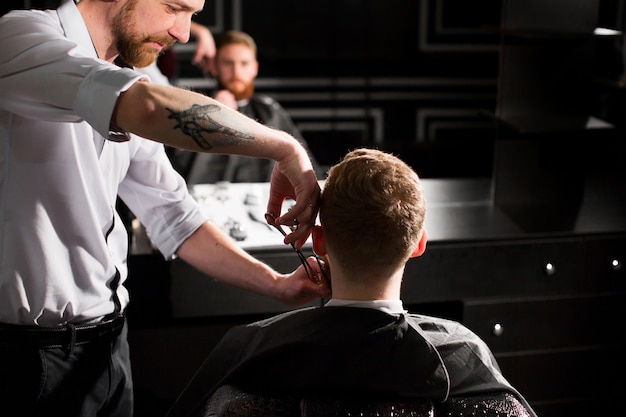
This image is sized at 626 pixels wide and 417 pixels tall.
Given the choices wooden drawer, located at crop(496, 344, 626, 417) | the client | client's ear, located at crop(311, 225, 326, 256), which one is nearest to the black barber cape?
the client

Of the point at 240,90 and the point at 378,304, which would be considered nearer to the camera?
the point at 378,304

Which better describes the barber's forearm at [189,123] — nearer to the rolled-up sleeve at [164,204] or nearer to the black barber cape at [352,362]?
the black barber cape at [352,362]

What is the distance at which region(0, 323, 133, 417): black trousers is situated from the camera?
5.46 feet

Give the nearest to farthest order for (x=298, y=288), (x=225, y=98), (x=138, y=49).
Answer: (x=138, y=49), (x=298, y=288), (x=225, y=98)

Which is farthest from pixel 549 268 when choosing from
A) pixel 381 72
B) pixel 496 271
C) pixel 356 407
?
pixel 381 72

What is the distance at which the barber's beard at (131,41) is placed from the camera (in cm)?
163

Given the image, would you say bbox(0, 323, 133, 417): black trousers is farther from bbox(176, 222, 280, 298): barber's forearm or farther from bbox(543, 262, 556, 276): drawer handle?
bbox(543, 262, 556, 276): drawer handle

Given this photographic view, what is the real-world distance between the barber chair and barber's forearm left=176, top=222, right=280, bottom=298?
428 mm

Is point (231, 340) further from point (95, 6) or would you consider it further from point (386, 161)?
point (95, 6)

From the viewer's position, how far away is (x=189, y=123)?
4.34ft

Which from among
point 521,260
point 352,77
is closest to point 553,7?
point 521,260

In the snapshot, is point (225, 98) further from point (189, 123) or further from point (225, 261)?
point (189, 123)

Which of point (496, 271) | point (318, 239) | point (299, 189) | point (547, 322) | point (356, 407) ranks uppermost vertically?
point (299, 189)

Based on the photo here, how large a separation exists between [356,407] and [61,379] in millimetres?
626
